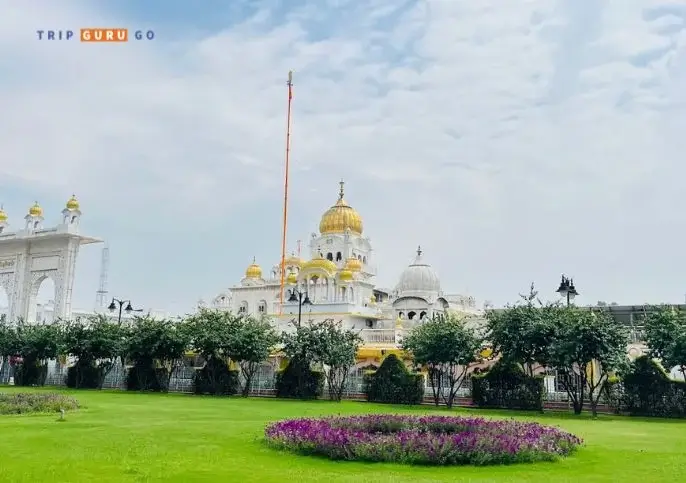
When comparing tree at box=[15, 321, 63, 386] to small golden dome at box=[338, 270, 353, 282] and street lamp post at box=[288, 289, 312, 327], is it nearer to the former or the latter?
street lamp post at box=[288, 289, 312, 327]

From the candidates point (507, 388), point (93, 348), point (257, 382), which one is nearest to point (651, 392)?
point (507, 388)

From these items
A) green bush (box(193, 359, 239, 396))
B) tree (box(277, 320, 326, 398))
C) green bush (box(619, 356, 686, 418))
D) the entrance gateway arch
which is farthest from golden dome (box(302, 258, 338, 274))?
green bush (box(619, 356, 686, 418))

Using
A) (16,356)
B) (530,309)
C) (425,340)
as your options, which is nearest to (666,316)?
(530,309)

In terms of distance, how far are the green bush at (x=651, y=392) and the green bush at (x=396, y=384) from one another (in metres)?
8.29

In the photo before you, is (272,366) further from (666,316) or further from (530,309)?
(666,316)

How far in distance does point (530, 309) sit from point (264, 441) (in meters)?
16.1

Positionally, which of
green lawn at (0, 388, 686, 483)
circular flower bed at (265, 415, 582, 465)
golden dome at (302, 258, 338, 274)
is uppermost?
golden dome at (302, 258, 338, 274)

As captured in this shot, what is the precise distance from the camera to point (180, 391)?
3653 cm

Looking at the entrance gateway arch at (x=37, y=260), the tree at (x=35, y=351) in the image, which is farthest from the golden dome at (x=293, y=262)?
the tree at (x=35, y=351)

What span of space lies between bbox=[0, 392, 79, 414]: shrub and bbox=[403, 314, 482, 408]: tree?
13.8 m

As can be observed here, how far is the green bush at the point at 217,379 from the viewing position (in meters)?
34.5

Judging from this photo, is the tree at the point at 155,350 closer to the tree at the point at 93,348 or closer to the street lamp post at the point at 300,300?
the tree at the point at 93,348

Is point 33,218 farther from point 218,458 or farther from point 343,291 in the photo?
point 218,458

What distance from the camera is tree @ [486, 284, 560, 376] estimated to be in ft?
85.9
